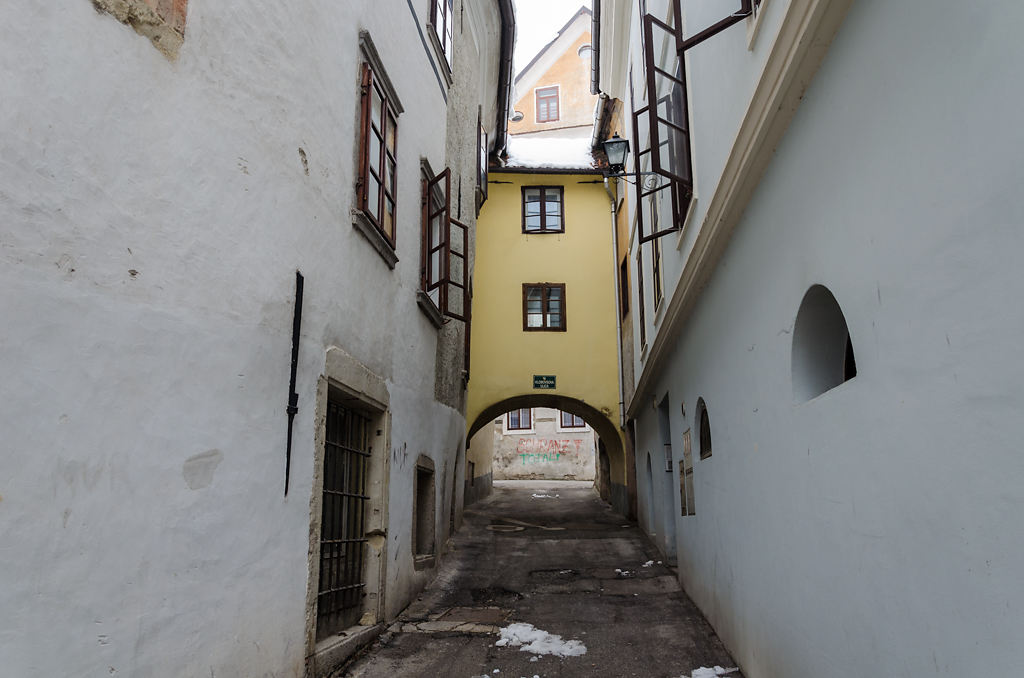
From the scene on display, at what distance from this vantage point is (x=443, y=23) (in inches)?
388

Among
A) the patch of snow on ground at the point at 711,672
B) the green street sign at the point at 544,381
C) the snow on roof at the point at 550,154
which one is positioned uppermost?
the snow on roof at the point at 550,154

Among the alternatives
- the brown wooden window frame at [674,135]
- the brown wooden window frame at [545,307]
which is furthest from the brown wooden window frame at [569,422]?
the brown wooden window frame at [674,135]

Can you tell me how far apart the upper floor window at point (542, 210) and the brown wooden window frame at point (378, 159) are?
9.29 m

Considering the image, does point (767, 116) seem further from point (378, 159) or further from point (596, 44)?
point (596, 44)

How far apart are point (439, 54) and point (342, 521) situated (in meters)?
6.08

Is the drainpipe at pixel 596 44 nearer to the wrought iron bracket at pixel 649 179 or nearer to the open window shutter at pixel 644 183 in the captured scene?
the open window shutter at pixel 644 183

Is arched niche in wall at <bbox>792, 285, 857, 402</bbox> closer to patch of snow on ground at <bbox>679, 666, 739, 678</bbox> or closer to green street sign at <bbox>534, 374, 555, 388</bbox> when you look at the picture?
patch of snow on ground at <bbox>679, 666, 739, 678</bbox>

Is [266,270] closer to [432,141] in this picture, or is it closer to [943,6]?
[943,6]

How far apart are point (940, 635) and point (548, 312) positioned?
13917 mm

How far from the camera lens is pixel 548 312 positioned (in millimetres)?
16141

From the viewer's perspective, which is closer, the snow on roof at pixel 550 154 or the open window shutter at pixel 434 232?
the open window shutter at pixel 434 232

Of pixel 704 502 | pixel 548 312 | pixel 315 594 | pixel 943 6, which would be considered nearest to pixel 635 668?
pixel 704 502

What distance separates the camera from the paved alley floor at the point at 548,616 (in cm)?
574

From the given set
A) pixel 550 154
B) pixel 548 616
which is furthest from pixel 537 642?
pixel 550 154
